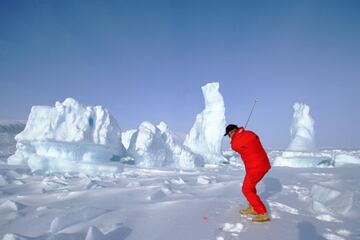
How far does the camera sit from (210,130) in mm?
25281

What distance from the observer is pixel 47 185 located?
6527 millimetres

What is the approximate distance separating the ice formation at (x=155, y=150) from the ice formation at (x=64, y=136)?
2.16m

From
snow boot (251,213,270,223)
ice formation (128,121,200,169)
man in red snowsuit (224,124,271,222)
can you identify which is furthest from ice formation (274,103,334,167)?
snow boot (251,213,270,223)

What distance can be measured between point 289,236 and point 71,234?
2315mm

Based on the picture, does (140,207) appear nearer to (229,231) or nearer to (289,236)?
(229,231)

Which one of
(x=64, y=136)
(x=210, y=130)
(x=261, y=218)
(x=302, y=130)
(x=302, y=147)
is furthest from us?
(x=210, y=130)

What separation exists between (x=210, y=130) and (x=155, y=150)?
8103mm

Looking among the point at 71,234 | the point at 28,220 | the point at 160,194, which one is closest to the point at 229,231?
the point at 71,234

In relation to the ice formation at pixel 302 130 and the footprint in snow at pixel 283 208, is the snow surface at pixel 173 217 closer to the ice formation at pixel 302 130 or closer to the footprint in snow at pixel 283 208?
the footprint in snow at pixel 283 208

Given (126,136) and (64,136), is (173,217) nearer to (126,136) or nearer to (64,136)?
(64,136)

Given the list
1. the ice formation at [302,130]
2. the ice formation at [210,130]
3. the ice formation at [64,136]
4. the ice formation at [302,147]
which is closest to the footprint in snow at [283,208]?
the ice formation at [64,136]

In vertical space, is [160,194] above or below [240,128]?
below

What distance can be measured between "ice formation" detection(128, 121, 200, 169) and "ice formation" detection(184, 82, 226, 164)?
165 inches

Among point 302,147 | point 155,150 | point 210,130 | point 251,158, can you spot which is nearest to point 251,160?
point 251,158
